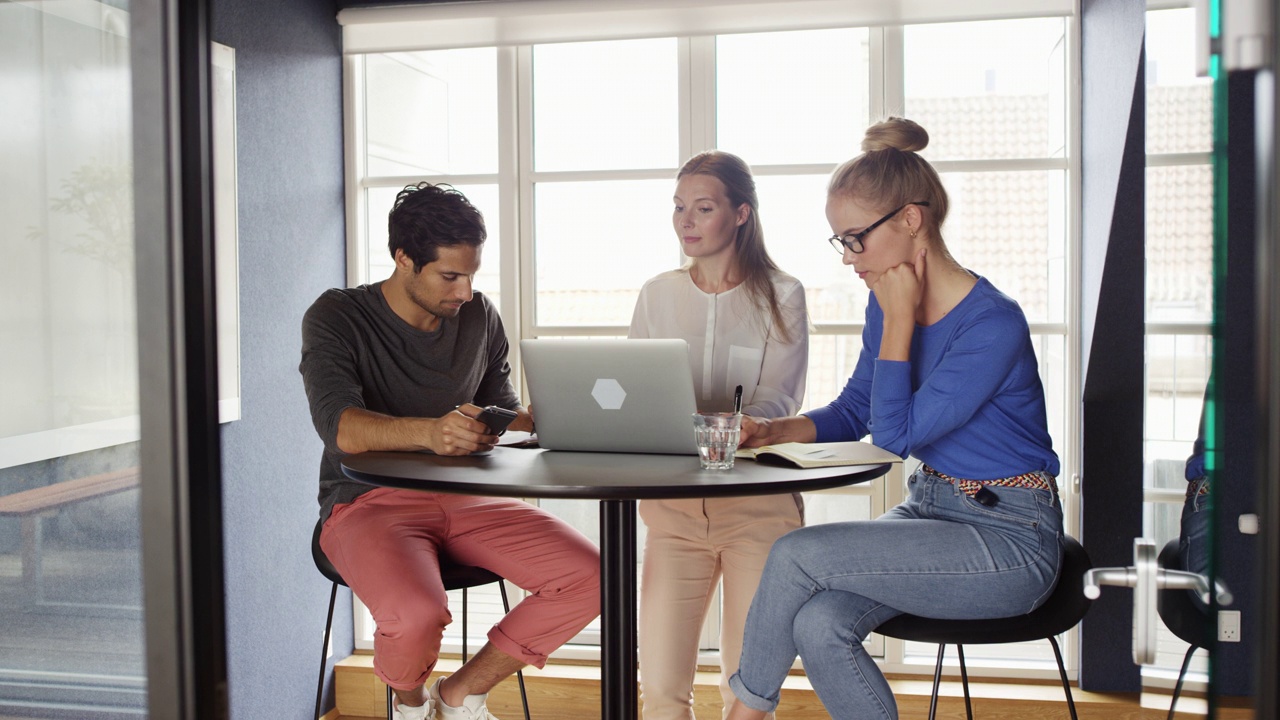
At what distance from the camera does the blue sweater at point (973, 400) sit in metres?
1.80

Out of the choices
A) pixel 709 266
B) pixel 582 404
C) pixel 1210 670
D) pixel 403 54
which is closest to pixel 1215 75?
pixel 1210 670

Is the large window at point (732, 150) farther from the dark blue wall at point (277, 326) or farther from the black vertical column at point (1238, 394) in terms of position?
the black vertical column at point (1238, 394)

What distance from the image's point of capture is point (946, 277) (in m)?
1.93

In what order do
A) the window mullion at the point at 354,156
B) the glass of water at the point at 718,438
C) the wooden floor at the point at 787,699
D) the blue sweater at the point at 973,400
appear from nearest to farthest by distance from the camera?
the glass of water at the point at 718,438
the blue sweater at the point at 973,400
the wooden floor at the point at 787,699
the window mullion at the point at 354,156

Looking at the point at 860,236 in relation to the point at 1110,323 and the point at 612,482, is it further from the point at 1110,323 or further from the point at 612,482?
the point at 1110,323

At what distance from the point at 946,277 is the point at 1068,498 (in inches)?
57.9

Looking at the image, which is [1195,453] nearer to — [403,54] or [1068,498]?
[1068,498]

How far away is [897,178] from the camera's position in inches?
76.3

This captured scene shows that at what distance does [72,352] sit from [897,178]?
1.46 metres

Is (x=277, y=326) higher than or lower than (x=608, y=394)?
higher

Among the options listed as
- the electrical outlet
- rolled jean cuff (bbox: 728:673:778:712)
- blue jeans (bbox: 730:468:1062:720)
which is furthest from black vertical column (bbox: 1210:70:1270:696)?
rolled jean cuff (bbox: 728:673:778:712)

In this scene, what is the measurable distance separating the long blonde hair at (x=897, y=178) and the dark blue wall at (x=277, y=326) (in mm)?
1650

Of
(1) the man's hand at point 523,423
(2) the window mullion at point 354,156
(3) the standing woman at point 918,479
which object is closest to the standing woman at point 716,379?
(1) the man's hand at point 523,423

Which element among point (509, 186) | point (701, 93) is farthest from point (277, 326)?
point (701, 93)
